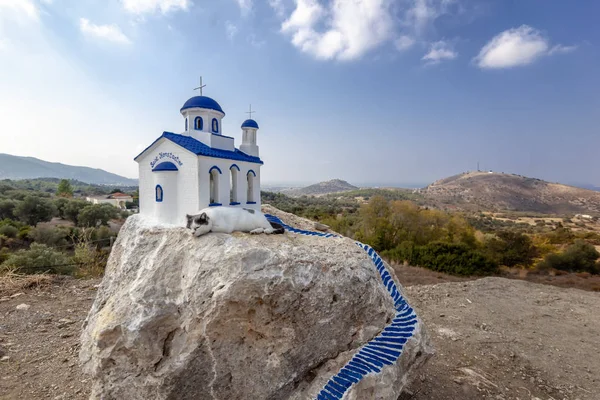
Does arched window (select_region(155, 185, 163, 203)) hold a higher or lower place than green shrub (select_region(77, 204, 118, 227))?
higher

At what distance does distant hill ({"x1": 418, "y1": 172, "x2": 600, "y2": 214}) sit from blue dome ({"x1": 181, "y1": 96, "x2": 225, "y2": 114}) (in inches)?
3030

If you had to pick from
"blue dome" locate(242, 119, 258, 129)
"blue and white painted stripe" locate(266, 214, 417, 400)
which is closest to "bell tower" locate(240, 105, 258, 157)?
"blue dome" locate(242, 119, 258, 129)

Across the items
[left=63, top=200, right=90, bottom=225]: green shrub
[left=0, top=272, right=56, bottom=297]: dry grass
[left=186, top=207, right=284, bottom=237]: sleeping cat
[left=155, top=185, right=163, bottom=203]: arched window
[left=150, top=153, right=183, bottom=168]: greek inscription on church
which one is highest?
[left=150, top=153, right=183, bottom=168]: greek inscription on church

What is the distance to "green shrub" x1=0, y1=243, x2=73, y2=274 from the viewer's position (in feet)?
46.5

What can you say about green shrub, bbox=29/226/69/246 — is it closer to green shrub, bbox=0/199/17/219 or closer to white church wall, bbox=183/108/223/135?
green shrub, bbox=0/199/17/219

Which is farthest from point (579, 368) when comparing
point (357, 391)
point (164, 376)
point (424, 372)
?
point (164, 376)

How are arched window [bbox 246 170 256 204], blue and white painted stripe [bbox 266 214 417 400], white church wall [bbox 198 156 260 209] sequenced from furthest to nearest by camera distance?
1. arched window [bbox 246 170 256 204]
2. white church wall [bbox 198 156 260 209]
3. blue and white painted stripe [bbox 266 214 417 400]

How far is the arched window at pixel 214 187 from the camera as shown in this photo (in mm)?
7586

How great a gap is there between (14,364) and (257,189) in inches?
290

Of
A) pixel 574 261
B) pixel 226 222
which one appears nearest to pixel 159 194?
pixel 226 222

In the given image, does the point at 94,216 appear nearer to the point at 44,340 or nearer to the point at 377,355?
the point at 44,340

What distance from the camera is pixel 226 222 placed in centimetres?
609

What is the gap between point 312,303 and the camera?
504 cm

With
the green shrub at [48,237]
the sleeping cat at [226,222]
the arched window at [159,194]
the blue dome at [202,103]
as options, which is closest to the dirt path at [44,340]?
the arched window at [159,194]
